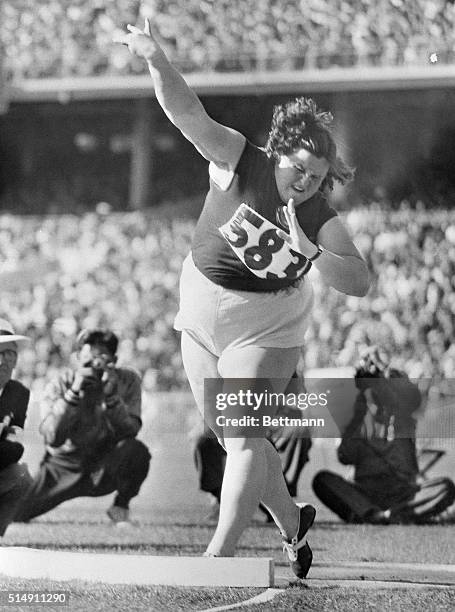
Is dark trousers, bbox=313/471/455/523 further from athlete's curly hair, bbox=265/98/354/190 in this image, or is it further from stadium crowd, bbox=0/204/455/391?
athlete's curly hair, bbox=265/98/354/190

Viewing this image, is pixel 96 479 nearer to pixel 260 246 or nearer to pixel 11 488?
pixel 11 488

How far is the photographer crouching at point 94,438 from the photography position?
4.05m

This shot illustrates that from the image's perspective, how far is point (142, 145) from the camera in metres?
6.36

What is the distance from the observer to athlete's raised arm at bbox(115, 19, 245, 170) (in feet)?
8.93

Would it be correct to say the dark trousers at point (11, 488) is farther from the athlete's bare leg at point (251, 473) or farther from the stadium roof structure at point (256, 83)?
the stadium roof structure at point (256, 83)

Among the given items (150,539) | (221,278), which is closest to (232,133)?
(221,278)

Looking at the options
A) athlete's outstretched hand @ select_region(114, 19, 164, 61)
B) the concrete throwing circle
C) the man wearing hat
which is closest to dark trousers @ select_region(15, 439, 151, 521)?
the man wearing hat

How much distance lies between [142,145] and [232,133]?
3.51 meters

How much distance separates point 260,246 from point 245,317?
20 centimetres

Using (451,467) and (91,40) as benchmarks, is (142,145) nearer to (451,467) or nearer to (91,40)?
(91,40)

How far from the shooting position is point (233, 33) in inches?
182

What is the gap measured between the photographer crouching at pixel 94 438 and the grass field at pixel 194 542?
0.10 meters

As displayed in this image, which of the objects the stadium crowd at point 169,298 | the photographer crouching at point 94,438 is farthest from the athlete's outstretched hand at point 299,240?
the photographer crouching at point 94,438

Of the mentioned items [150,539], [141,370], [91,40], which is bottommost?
[150,539]
